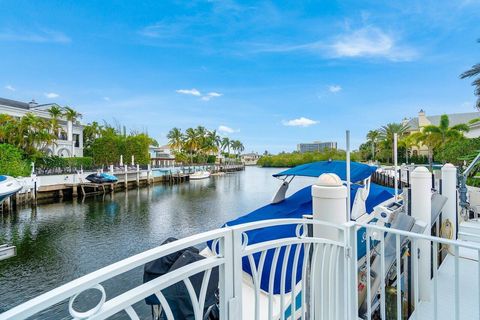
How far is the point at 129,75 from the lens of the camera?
87.1ft

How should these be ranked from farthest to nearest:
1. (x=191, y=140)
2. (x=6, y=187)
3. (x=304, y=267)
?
(x=191, y=140), (x=6, y=187), (x=304, y=267)

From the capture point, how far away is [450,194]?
3.93 metres

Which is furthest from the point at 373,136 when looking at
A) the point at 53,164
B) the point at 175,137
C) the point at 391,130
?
the point at 53,164

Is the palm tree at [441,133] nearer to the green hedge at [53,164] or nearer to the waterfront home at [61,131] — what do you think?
the green hedge at [53,164]

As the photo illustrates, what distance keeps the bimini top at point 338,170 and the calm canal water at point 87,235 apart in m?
4.49

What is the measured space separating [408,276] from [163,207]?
679 inches

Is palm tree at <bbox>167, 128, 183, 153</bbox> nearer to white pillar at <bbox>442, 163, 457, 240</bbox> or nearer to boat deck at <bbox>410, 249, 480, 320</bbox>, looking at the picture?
white pillar at <bbox>442, 163, 457, 240</bbox>

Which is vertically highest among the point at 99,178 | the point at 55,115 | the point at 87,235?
the point at 55,115

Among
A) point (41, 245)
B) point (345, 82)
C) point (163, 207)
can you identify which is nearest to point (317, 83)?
point (345, 82)

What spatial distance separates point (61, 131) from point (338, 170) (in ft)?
107

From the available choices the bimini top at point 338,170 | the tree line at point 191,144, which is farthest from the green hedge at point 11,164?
the tree line at point 191,144

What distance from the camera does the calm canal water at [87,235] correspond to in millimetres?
7086

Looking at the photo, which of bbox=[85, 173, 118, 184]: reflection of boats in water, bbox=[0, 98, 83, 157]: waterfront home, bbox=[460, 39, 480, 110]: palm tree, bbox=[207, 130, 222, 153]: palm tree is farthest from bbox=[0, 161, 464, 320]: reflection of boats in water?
bbox=[207, 130, 222, 153]: palm tree

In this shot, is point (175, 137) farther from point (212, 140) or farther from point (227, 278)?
point (227, 278)
